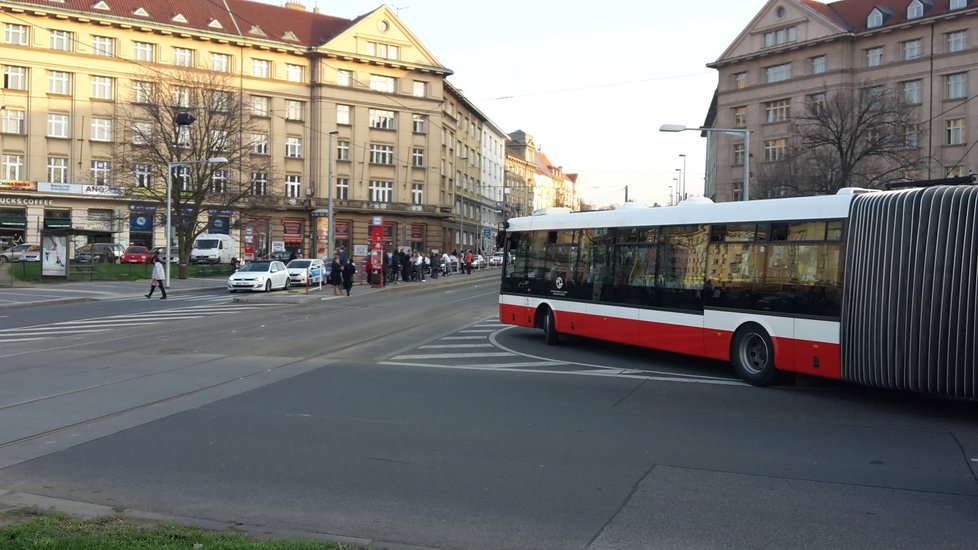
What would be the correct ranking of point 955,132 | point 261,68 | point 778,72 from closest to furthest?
point 955,132
point 778,72
point 261,68

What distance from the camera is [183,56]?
214 ft

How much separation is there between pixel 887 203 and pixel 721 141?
205 ft

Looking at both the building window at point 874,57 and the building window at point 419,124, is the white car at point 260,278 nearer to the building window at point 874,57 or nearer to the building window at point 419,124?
the building window at point 419,124

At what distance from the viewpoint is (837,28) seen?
61688 mm

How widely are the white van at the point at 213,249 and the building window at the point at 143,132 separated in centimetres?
1159

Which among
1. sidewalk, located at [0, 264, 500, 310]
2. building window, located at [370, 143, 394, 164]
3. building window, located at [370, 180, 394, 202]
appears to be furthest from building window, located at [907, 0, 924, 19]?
building window, located at [370, 180, 394, 202]

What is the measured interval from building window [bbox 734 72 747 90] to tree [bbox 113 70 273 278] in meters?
41.2

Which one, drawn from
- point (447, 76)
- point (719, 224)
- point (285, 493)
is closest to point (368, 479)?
point (285, 493)

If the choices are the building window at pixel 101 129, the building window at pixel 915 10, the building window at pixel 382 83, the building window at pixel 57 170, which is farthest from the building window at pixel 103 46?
the building window at pixel 915 10

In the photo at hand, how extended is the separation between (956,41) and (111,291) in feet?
184

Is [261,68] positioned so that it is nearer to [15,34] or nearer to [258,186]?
[15,34]

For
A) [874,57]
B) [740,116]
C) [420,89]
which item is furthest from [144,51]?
[874,57]

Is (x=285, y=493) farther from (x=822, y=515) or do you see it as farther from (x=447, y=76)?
(x=447, y=76)

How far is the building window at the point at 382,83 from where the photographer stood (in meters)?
71.4
